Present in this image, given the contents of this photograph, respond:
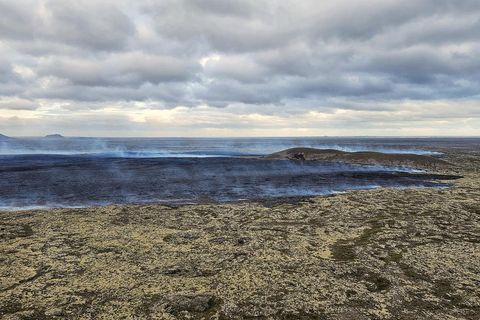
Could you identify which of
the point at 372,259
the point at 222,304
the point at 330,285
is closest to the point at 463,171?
the point at 372,259

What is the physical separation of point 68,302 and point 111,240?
5738mm

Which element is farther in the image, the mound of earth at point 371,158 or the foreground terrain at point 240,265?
the mound of earth at point 371,158

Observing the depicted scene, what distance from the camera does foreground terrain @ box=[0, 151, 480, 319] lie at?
9273mm

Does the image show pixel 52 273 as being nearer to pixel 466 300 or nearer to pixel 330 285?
pixel 330 285

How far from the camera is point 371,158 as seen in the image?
65562mm

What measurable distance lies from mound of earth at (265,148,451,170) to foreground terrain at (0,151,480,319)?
40.1 m

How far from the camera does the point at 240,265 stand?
1218 cm

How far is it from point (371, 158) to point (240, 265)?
5920 centimetres

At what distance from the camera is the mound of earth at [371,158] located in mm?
57066

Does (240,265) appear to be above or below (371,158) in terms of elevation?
below

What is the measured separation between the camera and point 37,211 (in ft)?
69.2

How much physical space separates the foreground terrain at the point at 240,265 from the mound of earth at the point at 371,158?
132ft

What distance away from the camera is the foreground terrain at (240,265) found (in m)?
9.27

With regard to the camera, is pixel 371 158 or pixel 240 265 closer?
pixel 240 265
